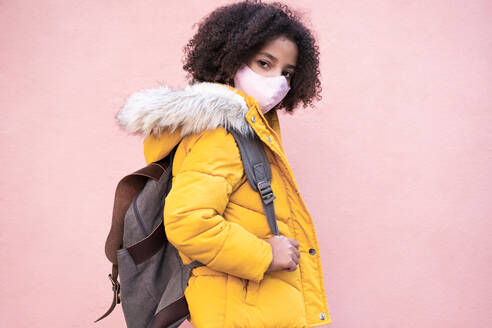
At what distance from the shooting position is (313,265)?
43.5 inches

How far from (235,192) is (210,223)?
16 centimetres

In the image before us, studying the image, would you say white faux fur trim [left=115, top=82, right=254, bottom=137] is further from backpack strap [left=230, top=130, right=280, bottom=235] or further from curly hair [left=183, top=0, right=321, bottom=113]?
curly hair [left=183, top=0, right=321, bottom=113]

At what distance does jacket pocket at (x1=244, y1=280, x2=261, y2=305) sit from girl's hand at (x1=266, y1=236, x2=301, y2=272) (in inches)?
2.5

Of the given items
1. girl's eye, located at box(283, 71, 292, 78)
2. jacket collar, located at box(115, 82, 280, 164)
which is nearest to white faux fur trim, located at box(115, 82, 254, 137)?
jacket collar, located at box(115, 82, 280, 164)

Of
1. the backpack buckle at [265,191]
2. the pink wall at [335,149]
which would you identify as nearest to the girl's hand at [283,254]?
the backpack buckle at [265,191]

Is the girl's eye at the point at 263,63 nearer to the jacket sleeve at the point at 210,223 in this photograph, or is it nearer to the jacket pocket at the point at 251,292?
the jacket sleeve at the point at 210,223

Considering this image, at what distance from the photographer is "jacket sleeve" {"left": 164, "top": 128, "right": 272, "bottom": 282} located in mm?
888

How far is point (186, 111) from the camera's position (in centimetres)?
95

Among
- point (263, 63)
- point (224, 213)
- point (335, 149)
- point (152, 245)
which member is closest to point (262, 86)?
point (263, 63)

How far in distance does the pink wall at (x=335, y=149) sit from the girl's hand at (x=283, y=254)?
0.75 meters

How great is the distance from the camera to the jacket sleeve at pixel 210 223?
89 cm

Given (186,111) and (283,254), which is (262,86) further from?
(283,254)

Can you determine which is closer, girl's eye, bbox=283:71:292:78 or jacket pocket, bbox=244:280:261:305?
jacket pocket, bbox=244:280:261:305

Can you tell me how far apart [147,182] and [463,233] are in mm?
1497
